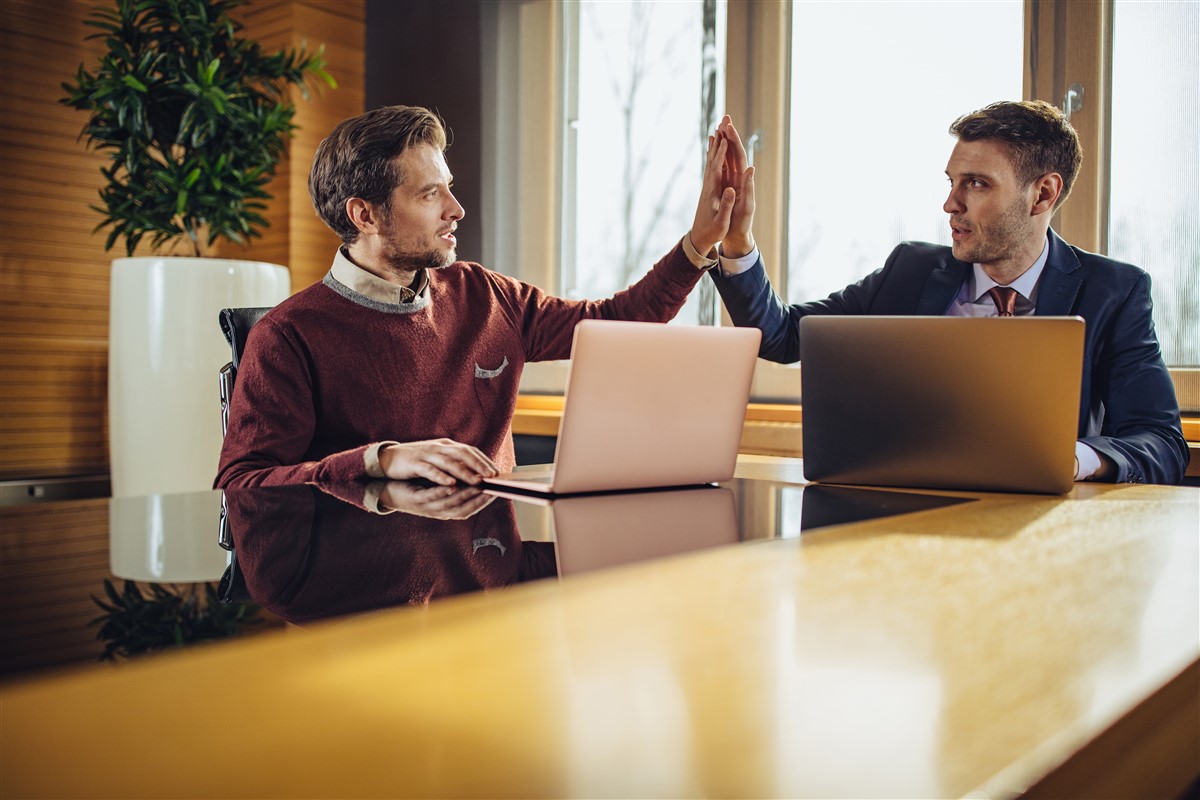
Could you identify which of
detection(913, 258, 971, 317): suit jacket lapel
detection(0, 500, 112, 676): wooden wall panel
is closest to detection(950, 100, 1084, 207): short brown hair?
detection(913, 258, 971, 317): suit jacket lapel

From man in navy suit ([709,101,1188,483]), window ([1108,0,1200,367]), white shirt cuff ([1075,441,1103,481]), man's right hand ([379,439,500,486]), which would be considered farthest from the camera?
window ([1108,0,1200,367])

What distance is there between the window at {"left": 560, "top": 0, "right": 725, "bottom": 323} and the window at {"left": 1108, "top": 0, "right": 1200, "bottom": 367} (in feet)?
4.26

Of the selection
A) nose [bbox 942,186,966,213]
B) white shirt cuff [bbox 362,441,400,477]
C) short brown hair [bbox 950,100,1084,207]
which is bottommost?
white shirt cuff [bbox 362,441,400,477]

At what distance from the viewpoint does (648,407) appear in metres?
1.28

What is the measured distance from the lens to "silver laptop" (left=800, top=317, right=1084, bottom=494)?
1.25 metres

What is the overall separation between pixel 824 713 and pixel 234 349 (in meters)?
1.79

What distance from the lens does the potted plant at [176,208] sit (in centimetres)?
348

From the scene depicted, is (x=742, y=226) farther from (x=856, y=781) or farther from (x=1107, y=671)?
(x=856, y=781)

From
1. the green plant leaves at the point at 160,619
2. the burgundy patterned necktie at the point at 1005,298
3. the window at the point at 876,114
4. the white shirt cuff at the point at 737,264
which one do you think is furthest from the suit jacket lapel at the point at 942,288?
the green plant leaves at the point at 160,619

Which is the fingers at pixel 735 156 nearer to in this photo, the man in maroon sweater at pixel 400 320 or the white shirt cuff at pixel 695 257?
the man in maroon sweater at pixel 400 320

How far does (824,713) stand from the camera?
441 mm

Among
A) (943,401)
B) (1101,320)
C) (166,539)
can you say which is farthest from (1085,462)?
(166,539)

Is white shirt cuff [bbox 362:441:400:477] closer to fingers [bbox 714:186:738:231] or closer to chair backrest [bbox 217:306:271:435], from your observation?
chair backrest [bbox 217:306:271:435]

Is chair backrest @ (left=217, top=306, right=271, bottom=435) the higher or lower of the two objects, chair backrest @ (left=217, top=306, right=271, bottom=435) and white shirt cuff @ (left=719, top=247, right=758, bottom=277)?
the lower
